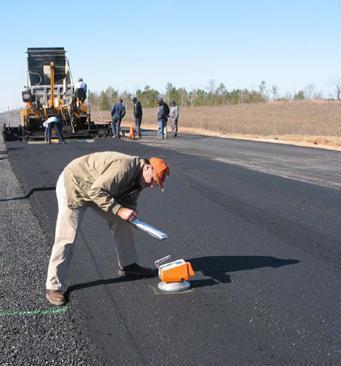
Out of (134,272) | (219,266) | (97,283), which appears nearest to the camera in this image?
(97,283)

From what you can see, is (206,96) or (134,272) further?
(206,96)

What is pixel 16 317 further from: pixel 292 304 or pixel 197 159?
pixel 197 159

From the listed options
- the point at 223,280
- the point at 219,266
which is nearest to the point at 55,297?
the point at 223,280

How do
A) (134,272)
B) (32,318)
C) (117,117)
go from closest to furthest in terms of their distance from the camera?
1. (32,318)
2. (134,272)
3. (117,117)

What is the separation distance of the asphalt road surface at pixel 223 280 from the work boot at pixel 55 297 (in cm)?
12

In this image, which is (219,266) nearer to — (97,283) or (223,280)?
(223,280)

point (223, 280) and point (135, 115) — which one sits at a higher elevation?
point (135, 115)

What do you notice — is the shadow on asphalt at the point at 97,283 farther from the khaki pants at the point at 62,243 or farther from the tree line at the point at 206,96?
the tree line at the point at 206,96

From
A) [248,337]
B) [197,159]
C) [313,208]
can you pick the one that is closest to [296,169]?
[197,159]

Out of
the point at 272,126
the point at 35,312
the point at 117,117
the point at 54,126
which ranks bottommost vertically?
the point at 272,126

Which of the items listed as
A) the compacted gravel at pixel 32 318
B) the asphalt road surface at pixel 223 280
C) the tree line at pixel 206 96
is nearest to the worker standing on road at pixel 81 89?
the asphalt road surface at pixel 223 280

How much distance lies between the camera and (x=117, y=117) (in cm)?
2320

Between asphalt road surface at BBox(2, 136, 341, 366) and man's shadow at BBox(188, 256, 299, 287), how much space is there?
0.01 metres

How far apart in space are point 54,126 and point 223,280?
1715 centimetres
